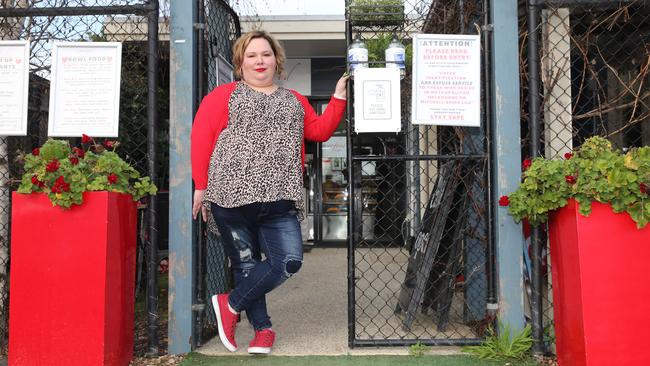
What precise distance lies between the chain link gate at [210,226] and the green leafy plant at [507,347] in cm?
165

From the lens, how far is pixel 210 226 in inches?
113

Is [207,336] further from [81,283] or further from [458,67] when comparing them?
[458,67]

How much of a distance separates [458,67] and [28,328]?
8.95 ft

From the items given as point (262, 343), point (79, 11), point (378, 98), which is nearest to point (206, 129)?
point (378, 98)

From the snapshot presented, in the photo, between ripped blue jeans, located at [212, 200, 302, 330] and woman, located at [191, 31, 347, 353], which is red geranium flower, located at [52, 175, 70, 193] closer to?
woman, located at [191, 31, 347, 353]

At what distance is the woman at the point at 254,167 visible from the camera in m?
2.62

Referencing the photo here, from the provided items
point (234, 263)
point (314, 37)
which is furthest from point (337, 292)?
point (314, 37)

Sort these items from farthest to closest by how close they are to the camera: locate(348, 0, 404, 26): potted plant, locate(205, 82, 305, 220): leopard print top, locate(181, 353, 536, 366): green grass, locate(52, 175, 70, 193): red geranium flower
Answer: locate(348, 0, 404, 26): potted plant < locate(181, 353, 536, 366): green grass < locate(205, 82, 305, 220): leopard print top < locate(52, 175, 70, 193): red geranium flower

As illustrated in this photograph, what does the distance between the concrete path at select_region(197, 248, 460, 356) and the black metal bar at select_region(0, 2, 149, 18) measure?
2.07 m

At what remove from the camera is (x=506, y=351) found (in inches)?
108

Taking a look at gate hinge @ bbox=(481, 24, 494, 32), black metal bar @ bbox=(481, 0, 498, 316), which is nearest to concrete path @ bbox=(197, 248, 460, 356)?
black metal bar @ bbox=(481, 0, 498, 316)

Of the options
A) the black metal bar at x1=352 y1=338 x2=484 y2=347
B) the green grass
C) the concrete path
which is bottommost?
the green grass

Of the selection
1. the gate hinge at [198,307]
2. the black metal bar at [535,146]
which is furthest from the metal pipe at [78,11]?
the black metal bar at [535,146]

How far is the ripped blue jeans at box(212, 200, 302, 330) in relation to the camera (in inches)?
106
